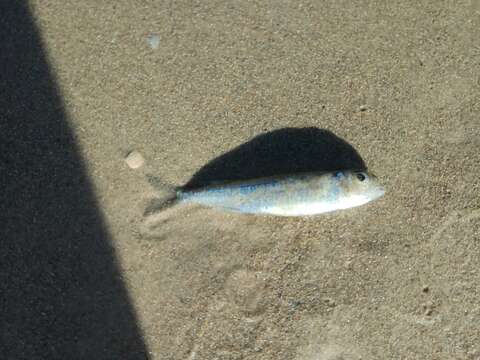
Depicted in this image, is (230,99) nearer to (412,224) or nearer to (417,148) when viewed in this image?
(417,148)

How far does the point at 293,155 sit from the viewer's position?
9.42 feet

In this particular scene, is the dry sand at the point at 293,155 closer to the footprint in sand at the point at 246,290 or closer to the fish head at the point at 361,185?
the footprint in sand at the point at 246,290

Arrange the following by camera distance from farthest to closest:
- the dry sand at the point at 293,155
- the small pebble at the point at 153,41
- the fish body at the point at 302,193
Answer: the small pebble at the point at 153,41
the dry sand at the point at 293,155
the fish body at the point at 302,193

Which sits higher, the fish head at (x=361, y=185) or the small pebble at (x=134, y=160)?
the small pebble at (x=134, y=160)

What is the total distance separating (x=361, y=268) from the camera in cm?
283

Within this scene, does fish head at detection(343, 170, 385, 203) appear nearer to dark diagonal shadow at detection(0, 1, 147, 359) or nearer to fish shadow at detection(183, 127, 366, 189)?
fish shadow at detection(183, 127, 366, 189)

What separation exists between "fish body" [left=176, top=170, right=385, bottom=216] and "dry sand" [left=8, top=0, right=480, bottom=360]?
19 centimetres

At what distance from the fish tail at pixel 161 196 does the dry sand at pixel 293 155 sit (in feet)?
0.15

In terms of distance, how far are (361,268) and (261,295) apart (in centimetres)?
74

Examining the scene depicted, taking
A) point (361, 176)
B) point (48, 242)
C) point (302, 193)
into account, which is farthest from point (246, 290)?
point (48, 242)

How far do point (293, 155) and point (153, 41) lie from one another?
1.31 metres

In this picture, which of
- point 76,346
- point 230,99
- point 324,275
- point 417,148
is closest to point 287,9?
point 230,99

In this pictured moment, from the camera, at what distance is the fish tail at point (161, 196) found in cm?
279

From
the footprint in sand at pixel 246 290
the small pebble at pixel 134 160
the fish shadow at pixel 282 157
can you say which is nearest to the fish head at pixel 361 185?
the fish shadow at pixel 282 157
